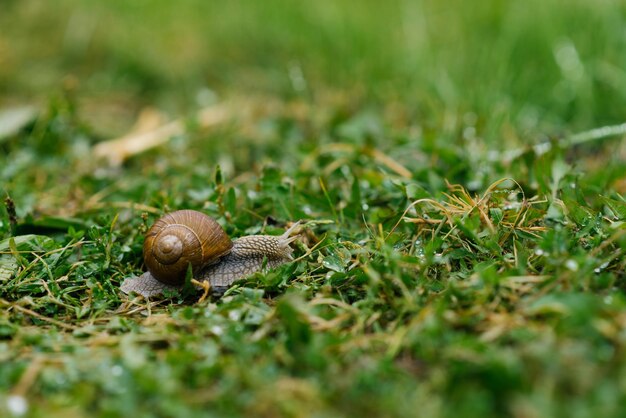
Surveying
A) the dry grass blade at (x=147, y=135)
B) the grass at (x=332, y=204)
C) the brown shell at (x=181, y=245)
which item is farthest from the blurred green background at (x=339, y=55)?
the brown shell at (x=181, y=245)

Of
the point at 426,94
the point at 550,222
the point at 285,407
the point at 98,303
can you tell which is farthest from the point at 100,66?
the point at 285,407

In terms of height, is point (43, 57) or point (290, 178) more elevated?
point (43, 57)

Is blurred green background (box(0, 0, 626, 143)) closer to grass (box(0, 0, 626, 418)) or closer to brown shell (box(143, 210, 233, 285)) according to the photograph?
grass (box(0, 0, 626, 418))

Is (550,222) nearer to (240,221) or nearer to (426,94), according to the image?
(240,221)

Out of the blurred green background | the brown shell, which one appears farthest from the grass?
the brown shell

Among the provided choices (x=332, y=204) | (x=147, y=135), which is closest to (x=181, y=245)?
(x=332, y=204)

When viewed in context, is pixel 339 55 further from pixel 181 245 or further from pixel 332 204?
pixel 181 245
